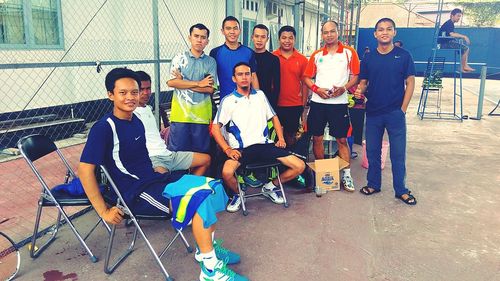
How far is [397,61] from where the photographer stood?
13.5 ft

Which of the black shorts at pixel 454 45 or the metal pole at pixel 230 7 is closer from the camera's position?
the metal pole at pixel 230 7

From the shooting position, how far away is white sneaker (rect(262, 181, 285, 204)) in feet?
14.0

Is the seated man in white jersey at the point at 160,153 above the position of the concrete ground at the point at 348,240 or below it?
above

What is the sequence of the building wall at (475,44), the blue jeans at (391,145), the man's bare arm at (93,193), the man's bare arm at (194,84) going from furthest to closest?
the building wall at (475,44) → the blue jeans at (391,145) → the man's bare arm at (194,84) → the man's bare arm at (93,193)

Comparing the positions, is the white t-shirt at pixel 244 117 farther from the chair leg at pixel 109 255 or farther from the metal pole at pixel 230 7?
the chair leg at pixel 109 255

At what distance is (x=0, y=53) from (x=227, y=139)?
407 cm

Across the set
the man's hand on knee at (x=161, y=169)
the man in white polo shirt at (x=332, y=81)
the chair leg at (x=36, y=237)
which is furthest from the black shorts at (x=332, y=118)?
the chair leg at (x=36, y=237)

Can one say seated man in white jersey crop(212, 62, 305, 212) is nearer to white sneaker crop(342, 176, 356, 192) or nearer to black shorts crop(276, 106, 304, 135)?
black shorts crop(276, 106, 304, 135)

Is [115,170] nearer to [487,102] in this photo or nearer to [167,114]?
[167,114]

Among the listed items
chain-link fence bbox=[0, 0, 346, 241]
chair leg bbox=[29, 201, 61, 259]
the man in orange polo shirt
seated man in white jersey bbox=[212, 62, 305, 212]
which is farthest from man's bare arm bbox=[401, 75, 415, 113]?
chair leg bbox=[29, 201, 61, 259]

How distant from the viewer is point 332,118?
181 inches

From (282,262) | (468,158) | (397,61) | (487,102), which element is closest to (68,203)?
(282,262)

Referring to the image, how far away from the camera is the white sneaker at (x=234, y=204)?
4035mm

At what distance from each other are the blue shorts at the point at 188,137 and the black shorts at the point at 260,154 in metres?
0.45
